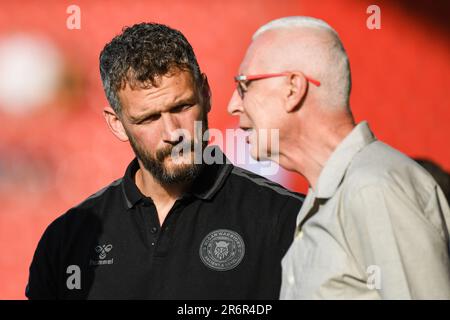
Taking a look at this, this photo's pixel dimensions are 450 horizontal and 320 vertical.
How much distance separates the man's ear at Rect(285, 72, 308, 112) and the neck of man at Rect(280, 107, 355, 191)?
40 millimetres

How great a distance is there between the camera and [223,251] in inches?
87.0

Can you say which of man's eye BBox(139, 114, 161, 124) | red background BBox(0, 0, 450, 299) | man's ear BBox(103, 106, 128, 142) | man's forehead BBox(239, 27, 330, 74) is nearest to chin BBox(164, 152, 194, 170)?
man's eye BBox(139, 114, 161, 124)

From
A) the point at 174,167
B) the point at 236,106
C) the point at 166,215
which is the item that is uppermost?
the point at 236,106

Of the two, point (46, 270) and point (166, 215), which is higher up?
point (166, 215)

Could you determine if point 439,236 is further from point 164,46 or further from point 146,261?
point 164,46

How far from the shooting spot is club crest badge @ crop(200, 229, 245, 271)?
2.21 meters

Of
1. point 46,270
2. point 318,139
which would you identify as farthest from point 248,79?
point 46,270

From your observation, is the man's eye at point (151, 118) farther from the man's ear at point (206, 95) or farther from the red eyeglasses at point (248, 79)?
the red eyeglasses at point (248, 79)

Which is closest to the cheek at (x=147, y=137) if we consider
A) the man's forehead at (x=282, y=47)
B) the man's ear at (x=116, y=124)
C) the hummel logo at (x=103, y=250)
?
the man's ear at (x=116, y=124)

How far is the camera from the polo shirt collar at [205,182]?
236cm

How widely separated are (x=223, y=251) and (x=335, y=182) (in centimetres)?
63

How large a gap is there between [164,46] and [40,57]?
70.6 inches

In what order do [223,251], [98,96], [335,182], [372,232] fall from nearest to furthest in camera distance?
[372,232]
[335,182]
[223,251]
[98,96]

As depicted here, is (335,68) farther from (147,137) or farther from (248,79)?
(147,137)
